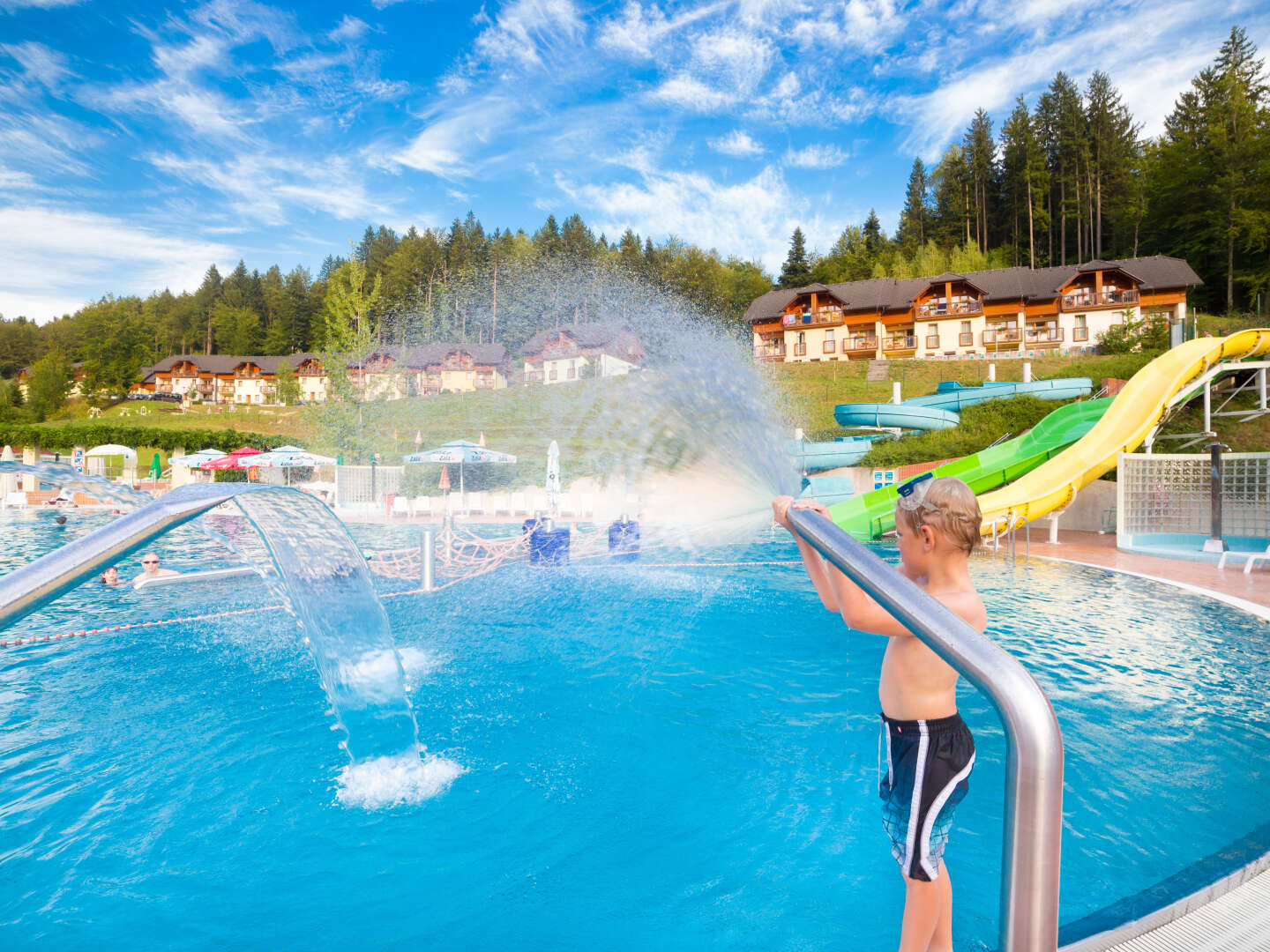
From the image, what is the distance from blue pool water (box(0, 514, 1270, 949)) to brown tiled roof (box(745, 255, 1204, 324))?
58.3 m

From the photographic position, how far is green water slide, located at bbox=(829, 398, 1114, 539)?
16.1 meters

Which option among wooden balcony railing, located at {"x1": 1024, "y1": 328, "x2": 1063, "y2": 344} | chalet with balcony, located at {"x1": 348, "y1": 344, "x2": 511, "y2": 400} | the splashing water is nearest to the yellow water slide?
the splashing water

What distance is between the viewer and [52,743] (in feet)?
19.1

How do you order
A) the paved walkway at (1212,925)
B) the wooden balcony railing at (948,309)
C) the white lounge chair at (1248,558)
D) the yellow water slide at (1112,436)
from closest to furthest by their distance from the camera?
the paved walkway at (1212,925), the white lounge chair at (1248,558), the yellow water slide at (1112,436), the wooden balcony railing at (948,309)

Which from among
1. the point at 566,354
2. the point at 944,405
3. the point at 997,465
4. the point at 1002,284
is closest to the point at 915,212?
the point at 1002,284

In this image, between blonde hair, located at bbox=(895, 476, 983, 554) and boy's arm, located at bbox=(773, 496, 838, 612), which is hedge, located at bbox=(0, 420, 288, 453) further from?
blonde hair, located at bbox=(895, 476, 983, 554)

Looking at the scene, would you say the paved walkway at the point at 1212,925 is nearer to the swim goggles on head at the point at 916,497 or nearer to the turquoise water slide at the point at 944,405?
the swim goggles on head at the point at 916,497

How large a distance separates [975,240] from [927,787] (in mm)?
94090

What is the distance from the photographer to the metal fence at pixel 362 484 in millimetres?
30141

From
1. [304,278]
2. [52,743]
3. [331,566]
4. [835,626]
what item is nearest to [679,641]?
[835,626]

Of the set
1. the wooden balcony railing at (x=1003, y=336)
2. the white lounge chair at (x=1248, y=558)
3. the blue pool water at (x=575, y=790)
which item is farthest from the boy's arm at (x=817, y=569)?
the wooden balcony railing at (x=1003, y=336)

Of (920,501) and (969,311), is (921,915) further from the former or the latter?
(969,311)

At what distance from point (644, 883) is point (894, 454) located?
2488 centimetres

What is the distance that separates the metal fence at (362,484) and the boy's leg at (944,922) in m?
29.6
